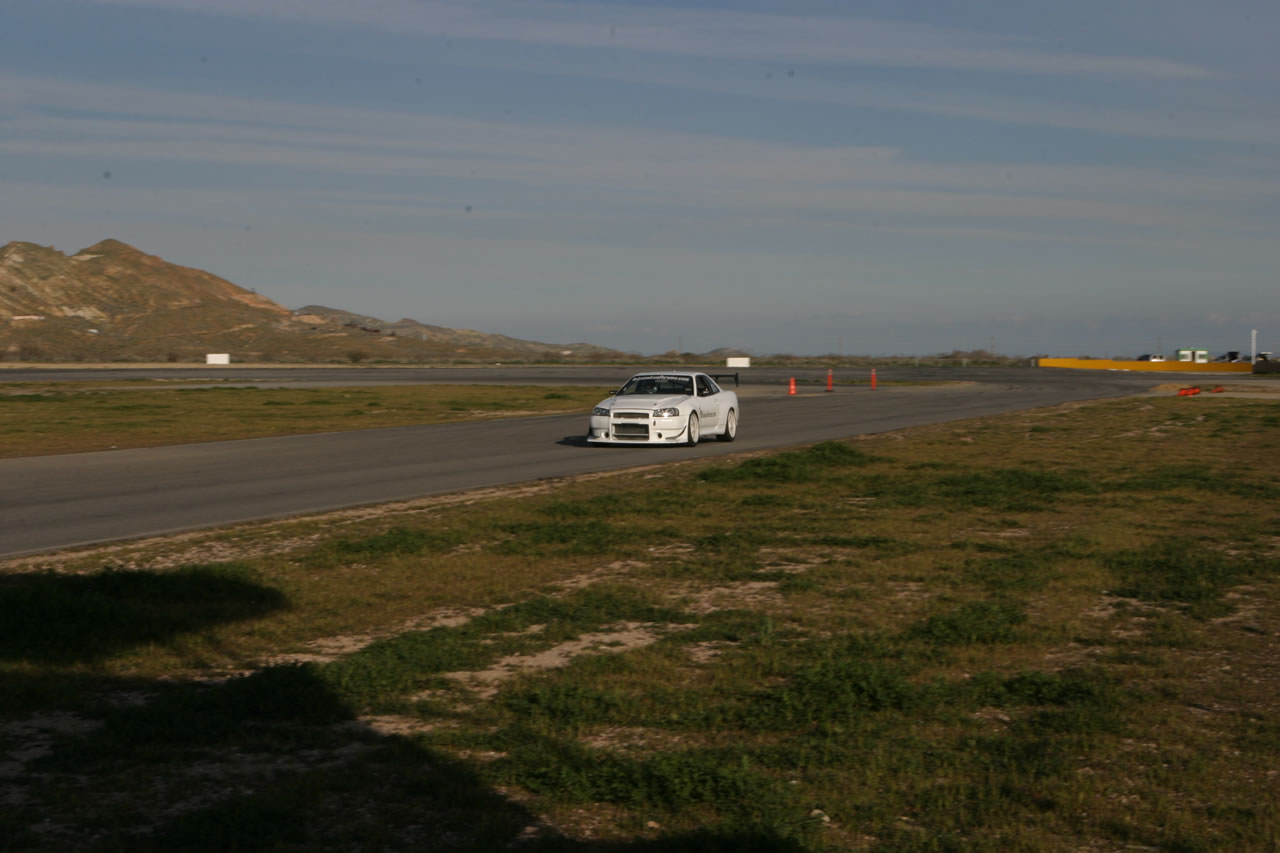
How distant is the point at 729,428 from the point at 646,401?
242 cm

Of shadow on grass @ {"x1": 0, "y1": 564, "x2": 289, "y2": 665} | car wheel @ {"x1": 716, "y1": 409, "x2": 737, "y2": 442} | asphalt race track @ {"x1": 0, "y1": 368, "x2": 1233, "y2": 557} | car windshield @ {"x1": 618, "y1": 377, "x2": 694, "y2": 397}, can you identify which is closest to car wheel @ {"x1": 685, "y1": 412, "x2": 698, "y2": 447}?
asphalt race track @ {"x1": 0, "y1": 368, "x2": 1233, "y2": 557}

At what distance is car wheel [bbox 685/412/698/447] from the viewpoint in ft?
77.5

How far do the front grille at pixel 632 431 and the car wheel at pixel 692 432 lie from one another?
82cm

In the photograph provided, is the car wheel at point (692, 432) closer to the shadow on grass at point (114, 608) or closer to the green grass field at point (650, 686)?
the green grass field at point (650, 686)

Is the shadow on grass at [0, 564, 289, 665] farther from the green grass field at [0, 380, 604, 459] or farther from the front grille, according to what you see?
the green grass field at [0, 380, 604, 459]

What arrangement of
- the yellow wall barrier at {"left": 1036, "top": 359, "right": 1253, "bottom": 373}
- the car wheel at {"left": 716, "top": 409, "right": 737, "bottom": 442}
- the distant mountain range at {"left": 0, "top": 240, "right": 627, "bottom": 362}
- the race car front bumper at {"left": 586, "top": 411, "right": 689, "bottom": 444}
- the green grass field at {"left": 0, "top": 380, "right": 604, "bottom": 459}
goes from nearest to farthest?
the race car front bumper at {"left": 586, "top": 411, "right": 689, "bottom": 444}
the car wheel at {"left": 716, "top": 409, "right": 737, "bottom": 442}
the green grass field at {"left": 0, "top": 380, "right": 604, "bottom": 459}
the yellow wall barrier at {"left": 1036, "top": 359, "right": 1253, "bottom": 373}
the distant mountain range at {"left": 0, "top": 240, "right": 627, "bottom": 362}

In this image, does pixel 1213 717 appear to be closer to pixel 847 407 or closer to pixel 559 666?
pixel 559 666

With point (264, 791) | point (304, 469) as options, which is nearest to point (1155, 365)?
point (304, 469)

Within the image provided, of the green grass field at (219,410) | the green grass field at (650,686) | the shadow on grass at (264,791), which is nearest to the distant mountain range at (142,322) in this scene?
the green grass field at (219,410)

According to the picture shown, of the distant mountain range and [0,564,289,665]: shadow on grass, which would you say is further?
the distant mountain range

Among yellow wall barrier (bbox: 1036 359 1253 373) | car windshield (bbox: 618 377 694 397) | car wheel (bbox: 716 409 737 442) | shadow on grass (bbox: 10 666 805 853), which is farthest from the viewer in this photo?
yellow wall barrier (bbox: 1036 359 1253 373)

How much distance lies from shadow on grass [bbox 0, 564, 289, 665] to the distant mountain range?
127852 millimetres

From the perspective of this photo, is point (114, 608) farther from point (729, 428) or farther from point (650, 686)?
point (729, 428)

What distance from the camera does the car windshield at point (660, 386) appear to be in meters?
24.6
